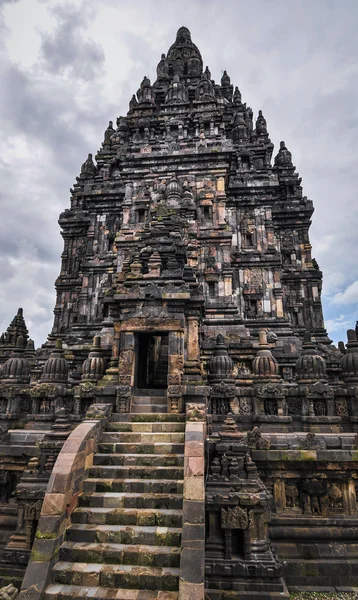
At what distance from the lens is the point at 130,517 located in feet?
27.0

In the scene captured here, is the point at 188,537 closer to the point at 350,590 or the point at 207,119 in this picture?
the point at 350,590

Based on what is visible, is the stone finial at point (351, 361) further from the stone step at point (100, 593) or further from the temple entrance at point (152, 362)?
the stone step at point (100, 593)

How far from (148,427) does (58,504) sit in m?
3.35

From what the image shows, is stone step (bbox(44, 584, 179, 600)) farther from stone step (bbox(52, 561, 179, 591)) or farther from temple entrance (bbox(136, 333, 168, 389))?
temple entrance (bbox(136, 333, 168, 389))

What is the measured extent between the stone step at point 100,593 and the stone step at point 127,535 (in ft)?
2.86

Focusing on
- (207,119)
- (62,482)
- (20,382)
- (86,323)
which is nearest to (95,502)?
(62,482)

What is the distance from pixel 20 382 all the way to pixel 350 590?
41.3 ft

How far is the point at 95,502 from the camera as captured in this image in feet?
28.3

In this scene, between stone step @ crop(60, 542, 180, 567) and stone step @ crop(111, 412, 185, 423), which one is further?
stone step @ crop(111, 412, 185, 423)

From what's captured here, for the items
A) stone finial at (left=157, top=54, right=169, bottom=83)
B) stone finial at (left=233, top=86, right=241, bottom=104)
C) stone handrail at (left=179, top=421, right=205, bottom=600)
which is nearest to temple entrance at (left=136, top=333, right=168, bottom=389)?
stone handrail at (left=179, top=421, right=205, bottom=600)

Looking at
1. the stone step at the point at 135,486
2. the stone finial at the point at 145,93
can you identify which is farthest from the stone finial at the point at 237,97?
the stone step at the point at 135,486

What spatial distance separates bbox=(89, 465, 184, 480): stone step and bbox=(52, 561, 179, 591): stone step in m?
2.08

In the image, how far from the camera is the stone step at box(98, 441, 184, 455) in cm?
980

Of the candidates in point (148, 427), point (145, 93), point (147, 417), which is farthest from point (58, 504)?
point (145, 93)
